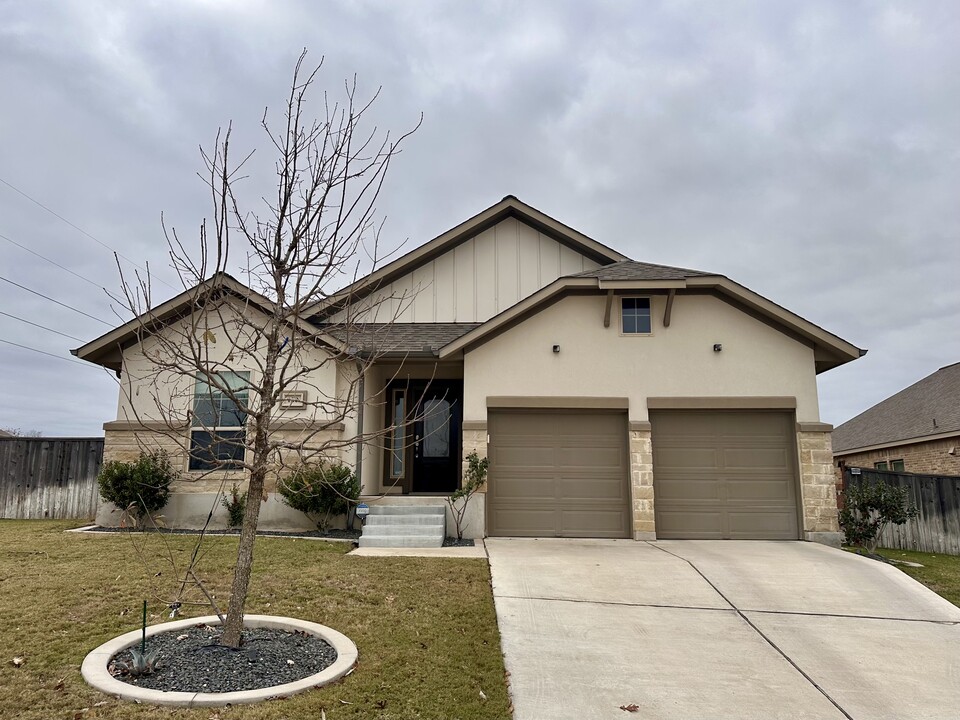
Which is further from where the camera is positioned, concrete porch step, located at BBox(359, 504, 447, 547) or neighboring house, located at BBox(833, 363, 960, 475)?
neighboring house, located at BBox(833, 363, 960, 475)

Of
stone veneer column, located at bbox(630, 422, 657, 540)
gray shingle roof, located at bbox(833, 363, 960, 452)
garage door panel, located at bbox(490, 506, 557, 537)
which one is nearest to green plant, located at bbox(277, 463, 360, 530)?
garage door panel, located at bbox(490, 506, 557, 537)

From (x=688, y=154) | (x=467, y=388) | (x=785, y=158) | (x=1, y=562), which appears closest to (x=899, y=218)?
(x=785, y=158)

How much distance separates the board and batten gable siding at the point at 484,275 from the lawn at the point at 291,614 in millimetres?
6128

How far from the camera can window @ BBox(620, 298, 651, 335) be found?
38.7 feet

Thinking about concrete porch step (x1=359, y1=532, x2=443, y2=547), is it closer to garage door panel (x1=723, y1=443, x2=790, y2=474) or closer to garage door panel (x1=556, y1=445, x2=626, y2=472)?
garage door panel (x1=556, y1=445, x2=626, y2=472)

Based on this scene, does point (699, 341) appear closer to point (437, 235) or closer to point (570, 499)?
point (570, 499)

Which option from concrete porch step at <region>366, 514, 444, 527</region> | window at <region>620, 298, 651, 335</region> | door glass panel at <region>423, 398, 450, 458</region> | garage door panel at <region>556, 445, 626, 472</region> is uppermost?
window at <region>620, 298, 651, 335</region>

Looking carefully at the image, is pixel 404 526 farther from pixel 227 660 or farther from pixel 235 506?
pixel 227 660

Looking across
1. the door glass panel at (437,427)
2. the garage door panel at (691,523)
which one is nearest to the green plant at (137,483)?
the door glass panel at (437,427)

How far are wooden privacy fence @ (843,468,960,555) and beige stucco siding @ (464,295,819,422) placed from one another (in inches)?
132

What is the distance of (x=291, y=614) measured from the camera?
19.9 feet

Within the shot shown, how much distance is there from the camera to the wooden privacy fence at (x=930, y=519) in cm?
1291

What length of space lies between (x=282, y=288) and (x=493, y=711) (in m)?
3.45

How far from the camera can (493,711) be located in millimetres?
4281
